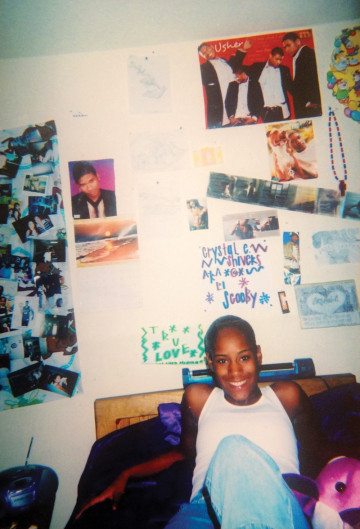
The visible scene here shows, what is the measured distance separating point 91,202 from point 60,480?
1.44 meters

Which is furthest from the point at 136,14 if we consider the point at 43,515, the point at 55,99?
the point at 43,515

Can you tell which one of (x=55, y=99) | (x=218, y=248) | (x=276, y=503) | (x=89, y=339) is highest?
(x=55, y=99)

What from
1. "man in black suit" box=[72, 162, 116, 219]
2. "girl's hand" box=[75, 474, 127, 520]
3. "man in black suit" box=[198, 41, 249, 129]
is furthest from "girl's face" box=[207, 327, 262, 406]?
"man in black suit" box=[198, 41, 249, 129]

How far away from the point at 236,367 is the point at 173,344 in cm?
47

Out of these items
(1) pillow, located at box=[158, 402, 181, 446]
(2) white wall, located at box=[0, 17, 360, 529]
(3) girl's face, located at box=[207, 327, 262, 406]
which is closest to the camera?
(3) girl's face, located at box=[207, 327, 262, 406]

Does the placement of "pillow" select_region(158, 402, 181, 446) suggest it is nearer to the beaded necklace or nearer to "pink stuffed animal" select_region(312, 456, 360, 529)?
"pink stuffed animal" select_region(312, 456, 360, 529)

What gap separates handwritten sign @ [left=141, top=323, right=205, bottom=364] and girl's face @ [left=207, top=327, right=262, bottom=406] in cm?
33

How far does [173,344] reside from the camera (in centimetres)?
159

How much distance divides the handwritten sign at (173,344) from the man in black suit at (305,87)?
4.16ft

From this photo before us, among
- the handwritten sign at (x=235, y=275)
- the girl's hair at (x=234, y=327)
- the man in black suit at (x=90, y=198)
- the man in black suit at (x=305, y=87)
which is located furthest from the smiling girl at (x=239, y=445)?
the man in black suit at (x=305, y=87)

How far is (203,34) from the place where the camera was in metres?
1.60

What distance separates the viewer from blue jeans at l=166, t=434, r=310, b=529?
807 mm

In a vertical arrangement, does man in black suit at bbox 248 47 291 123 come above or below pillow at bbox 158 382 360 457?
above

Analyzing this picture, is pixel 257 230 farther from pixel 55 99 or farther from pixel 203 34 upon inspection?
pixel 55 99
